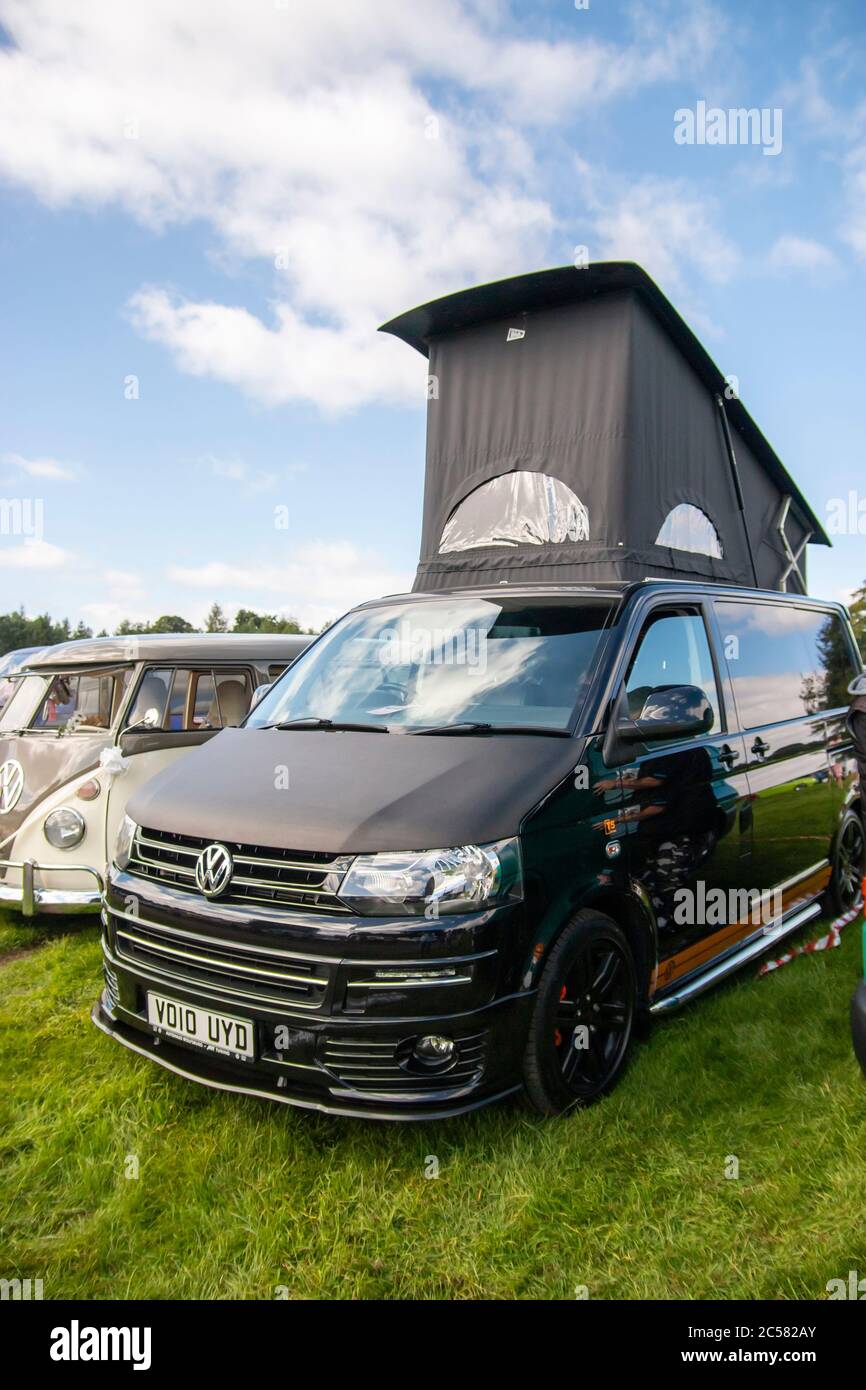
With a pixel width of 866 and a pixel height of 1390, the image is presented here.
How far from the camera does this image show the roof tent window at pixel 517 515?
6.39 metres

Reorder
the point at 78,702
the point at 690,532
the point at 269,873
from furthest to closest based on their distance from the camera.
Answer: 1. the point at 690,532
2. the point at 78,702
3. the point at 269,873

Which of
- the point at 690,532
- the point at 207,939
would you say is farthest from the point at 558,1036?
the point at 690,532

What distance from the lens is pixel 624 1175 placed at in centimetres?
270

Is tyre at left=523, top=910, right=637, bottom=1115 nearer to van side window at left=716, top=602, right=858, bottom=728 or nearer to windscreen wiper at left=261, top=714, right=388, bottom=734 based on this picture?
windscreen wiper at left=261, top=714, right=388, bottom=734

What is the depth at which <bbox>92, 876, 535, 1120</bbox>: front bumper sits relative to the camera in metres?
2.58

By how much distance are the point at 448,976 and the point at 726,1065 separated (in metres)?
1.42

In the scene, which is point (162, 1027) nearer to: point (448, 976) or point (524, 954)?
point (448, 976)

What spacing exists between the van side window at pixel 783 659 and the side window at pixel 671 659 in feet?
0.89

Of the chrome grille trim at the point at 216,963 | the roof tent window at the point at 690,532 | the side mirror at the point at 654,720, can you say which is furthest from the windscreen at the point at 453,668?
the roof tent window at the point at 690,532

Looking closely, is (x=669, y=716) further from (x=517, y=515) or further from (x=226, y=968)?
(x=517, y=515)

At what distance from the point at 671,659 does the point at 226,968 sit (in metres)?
2.19

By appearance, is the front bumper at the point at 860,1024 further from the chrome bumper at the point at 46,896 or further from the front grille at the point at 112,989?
the chrome bumper at the point at 46,896

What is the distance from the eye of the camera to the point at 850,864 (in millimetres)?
5672
